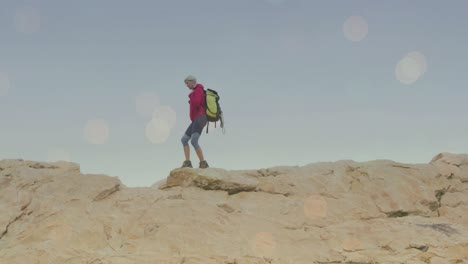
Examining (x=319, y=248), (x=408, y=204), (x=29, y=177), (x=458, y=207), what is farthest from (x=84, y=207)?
(x=458, y=207)

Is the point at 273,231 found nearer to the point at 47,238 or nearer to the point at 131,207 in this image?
the point at 131,207

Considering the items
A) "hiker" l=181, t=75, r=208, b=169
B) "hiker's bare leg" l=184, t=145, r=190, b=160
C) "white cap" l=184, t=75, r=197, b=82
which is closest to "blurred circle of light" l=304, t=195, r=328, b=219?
"hiker" l=181, t=75, r=208, b=169

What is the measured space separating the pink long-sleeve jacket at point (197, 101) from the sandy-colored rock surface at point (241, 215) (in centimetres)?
238

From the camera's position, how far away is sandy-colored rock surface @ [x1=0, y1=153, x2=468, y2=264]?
39.5 feet

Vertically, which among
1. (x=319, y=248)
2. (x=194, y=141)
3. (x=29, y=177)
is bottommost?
(x=319, y=248)

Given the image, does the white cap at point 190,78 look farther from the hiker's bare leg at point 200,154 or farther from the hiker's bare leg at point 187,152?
the hiker's bare leg at point 200,154

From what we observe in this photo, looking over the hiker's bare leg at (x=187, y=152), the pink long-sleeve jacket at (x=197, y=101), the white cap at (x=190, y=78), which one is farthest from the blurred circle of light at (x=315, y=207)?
the white cap at (x=190, y=78)

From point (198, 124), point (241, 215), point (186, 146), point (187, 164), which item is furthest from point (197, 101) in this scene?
point (241, 215)

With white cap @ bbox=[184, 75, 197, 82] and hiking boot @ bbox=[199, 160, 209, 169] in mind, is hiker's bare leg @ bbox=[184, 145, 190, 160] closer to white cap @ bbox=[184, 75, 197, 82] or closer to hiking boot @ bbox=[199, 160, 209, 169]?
hiking boot @ bbox=[199, 160, 209, 169]

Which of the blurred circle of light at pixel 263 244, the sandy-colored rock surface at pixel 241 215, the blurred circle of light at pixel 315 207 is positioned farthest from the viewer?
the blurred circle of light at pixel 315 207

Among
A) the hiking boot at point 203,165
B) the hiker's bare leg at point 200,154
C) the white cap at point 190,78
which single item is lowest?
the hiking boot at point 203,165

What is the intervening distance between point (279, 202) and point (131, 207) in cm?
526

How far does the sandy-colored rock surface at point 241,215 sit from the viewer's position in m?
12.1

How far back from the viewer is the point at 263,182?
1706cm
